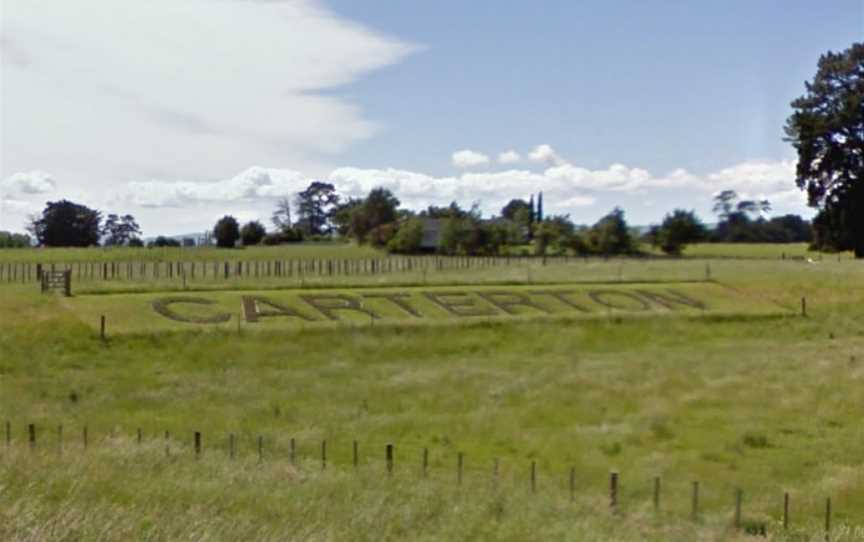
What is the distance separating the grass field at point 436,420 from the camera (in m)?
8.58

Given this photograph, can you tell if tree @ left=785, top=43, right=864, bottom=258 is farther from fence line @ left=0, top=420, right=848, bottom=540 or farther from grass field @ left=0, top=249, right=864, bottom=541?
fence line @ left=0, top=420, right=848, bottom=540

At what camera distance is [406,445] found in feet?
62.2

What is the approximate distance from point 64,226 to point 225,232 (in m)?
25.1

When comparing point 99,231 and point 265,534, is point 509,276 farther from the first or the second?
point 99,231

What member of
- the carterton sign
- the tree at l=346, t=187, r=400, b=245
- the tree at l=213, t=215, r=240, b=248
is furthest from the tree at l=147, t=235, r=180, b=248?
the carterton sign

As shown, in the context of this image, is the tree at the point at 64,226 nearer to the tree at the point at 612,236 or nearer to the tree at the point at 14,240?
the tree at the point at 14,240

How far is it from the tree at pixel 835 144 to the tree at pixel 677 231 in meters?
28.9

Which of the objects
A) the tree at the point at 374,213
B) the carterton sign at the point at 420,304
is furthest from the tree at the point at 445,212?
the carterton sign at the point at 420,304

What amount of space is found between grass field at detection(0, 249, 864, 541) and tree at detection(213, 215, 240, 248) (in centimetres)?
7348

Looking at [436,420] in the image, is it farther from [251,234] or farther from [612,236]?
[251,234]

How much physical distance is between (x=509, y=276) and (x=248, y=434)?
37935 mm

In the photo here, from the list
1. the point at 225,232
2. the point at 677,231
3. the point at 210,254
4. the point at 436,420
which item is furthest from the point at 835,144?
the point at 225,232

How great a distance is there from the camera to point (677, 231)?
9775 centimetres

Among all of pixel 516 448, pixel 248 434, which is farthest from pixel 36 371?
pixel 516 448
